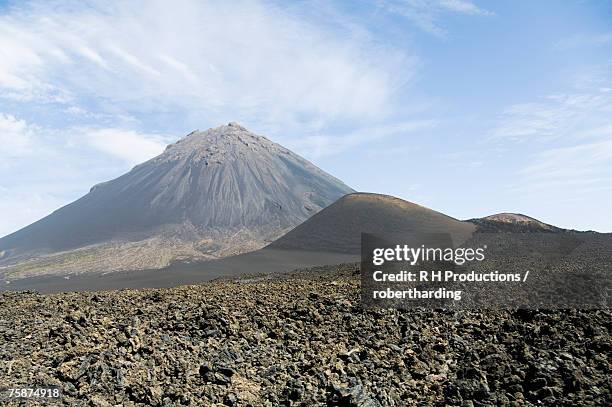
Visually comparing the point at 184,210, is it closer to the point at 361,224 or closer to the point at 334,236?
the point at 334,236

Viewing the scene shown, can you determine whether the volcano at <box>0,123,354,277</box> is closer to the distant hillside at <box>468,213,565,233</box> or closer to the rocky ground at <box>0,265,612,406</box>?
the distant hillside at <box>468,213,565,233</box>

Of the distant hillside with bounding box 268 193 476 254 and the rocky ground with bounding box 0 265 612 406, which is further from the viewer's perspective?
the distant hillside with bounding box 268 193 476 254

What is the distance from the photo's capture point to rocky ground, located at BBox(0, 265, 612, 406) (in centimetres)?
1145

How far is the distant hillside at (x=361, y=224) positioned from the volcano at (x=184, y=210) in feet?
79.6

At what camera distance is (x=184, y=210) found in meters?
136

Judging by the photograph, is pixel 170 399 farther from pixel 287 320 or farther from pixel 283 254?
pixel 283 254

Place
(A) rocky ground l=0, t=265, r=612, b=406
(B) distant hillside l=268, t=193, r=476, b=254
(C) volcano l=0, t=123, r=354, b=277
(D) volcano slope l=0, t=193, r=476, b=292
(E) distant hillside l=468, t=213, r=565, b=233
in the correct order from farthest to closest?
(C) volcano l=0, t=123, r=354, b=277 → (B) distant hillside l=268, t=193, r=476, b=254 → (D) volcano slope l=0, t=193, r=476, b=292 → (E) distant hillside l=468, t=213, r=565, b=233 → (A) rocky ground l=0, t=265, r=612, b=406

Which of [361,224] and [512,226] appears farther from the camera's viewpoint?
[361,224]

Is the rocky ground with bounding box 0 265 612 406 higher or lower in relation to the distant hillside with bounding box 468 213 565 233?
lower

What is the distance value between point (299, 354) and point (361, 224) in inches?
2740

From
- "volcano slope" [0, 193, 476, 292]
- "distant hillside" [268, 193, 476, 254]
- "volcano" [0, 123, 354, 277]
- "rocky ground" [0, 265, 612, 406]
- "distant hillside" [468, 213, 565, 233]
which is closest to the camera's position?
"rocky ground" [0, 265, 612, 406]

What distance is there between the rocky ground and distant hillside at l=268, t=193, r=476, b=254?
57.9 meters

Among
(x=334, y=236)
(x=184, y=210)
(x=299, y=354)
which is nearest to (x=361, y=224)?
(x=334, y=236)

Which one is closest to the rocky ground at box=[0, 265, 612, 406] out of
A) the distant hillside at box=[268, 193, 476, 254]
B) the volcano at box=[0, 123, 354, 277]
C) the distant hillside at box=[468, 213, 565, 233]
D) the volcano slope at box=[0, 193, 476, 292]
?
the volcano slope at box=[0, 193, 476, 292]
